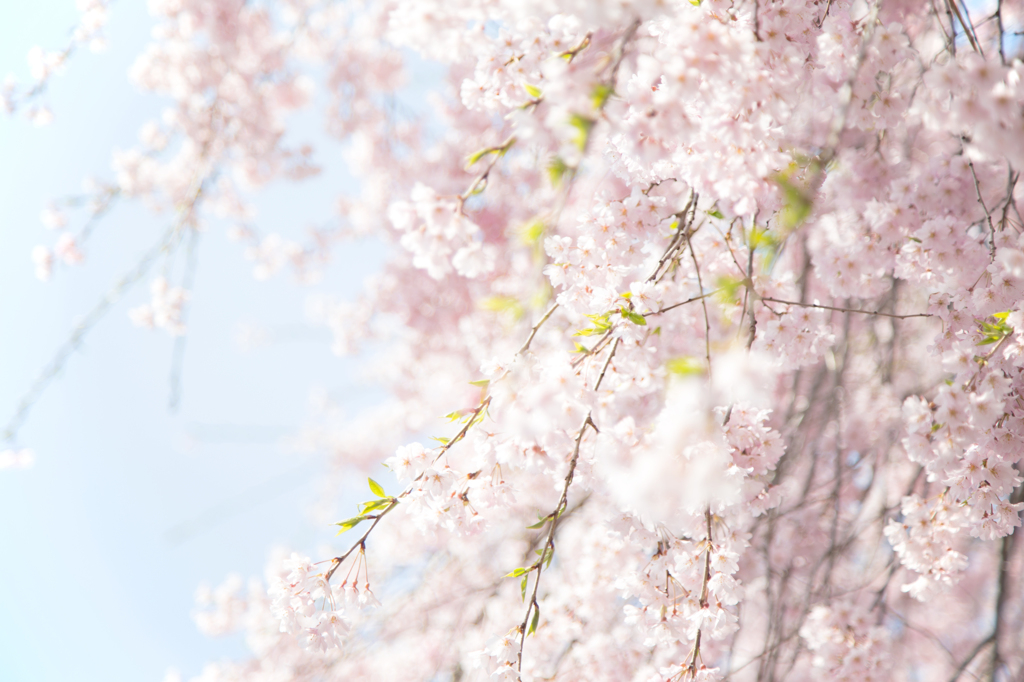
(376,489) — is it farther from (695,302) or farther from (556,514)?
(695,302)

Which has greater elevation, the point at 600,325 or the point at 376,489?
the point at 600,325

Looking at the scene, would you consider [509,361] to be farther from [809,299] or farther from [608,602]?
[809,299]

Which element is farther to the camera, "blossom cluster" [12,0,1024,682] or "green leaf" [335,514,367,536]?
"green leaf" [335,514,367,536]

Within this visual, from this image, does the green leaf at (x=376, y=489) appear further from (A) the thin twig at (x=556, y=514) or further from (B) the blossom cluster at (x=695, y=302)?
(A) the thin twig at (x=556, y=514)

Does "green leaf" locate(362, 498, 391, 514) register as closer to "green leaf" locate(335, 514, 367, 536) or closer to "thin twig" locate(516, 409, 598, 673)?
"green leaf" locate(335, 514, 367, 536)

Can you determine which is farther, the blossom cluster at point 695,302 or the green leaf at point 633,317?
the green leaf at point 633,317

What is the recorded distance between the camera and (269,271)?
5.37 metres

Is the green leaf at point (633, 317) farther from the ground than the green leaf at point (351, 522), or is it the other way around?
the green leaf at point (633, 317)

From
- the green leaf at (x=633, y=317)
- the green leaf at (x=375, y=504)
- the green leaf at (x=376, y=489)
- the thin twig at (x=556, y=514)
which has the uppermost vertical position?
the green leaf at (x=633, y=317)

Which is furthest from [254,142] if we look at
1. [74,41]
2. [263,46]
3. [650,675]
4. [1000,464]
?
[1000,464]

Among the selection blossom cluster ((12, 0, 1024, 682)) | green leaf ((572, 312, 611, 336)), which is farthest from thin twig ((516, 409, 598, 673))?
green leaf ((572, 312, 611, 336))

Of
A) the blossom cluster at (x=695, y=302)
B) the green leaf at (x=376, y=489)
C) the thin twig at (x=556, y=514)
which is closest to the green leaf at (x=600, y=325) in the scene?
the blossom cluster at (x=695, y=302)

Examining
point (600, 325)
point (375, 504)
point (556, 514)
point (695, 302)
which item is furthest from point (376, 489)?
point (695, 302)

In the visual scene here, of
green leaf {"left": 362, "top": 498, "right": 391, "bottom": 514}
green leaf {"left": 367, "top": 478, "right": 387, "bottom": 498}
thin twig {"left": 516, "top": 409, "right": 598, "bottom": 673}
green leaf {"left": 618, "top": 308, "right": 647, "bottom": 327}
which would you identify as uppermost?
green leaf {"left": 618, "top": 308, "right": 647, "bottom": 327}
